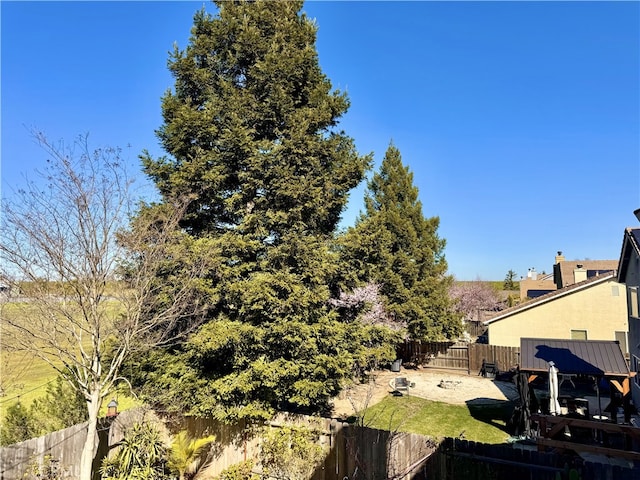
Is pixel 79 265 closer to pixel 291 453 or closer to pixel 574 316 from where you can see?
pixel 291 453

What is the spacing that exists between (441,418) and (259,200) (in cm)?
1024

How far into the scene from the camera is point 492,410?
14414 mm

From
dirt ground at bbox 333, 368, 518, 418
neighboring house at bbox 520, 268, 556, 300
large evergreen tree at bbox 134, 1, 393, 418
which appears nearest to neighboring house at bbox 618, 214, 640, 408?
dirt ground at bbox 333, 368, 518, 418

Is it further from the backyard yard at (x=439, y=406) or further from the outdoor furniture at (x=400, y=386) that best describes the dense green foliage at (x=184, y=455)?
the outdoor furniture at (x=400, y=386)

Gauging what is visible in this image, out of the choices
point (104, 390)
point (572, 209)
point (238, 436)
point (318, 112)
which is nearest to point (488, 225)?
point (572, 209)

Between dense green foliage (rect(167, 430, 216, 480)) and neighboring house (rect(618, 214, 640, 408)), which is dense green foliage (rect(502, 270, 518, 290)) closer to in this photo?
neighboring house (rect(618, 214, 640, 408))

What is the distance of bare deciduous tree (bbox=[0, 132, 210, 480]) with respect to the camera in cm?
663

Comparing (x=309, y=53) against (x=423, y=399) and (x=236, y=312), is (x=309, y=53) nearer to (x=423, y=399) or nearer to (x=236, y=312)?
(x=236, y=312)

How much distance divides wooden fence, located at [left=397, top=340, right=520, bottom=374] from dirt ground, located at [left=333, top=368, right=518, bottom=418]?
2.85 feet

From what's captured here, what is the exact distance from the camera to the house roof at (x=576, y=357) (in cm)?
1041

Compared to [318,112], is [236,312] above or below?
below

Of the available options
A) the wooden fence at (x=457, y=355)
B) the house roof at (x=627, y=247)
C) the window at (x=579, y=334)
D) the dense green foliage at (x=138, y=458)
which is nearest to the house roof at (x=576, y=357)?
the house roof at (x=627, y=247)

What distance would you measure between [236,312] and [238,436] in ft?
9.61

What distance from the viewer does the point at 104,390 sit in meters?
7.48
